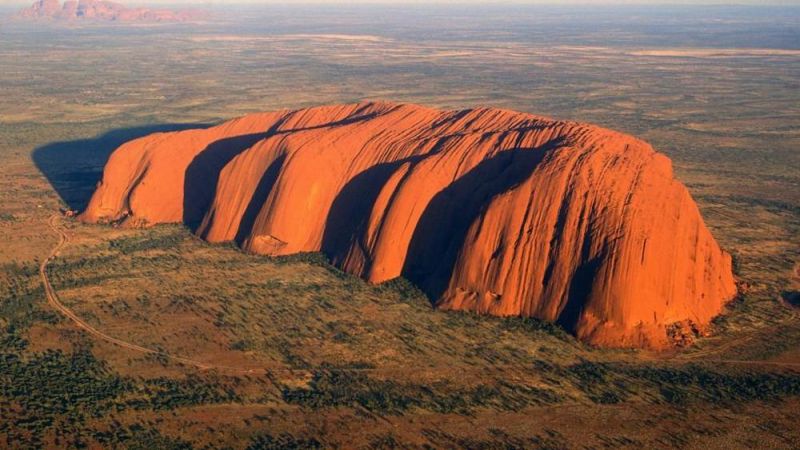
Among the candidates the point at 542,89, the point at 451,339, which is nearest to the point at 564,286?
the point at 451,339

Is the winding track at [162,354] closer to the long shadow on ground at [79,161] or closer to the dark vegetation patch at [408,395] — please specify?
the dark vegetation patch at [408,395]

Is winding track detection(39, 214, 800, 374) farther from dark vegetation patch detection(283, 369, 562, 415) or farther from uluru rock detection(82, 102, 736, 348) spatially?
uluru rock detection(82, 102, 736, 348)

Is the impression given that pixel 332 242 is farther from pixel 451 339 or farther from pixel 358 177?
pixel 451 339

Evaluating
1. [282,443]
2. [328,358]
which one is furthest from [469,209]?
[282,443]

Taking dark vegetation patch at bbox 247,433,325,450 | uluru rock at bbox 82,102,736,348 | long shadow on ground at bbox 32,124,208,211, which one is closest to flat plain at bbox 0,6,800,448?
dark vegetation patch at bbox 247,433,325,450

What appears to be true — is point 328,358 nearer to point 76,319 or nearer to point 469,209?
point 469,209

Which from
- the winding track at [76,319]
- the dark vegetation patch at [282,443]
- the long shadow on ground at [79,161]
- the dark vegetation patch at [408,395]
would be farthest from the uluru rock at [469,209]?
the dark vegetation patch at [282,443]
